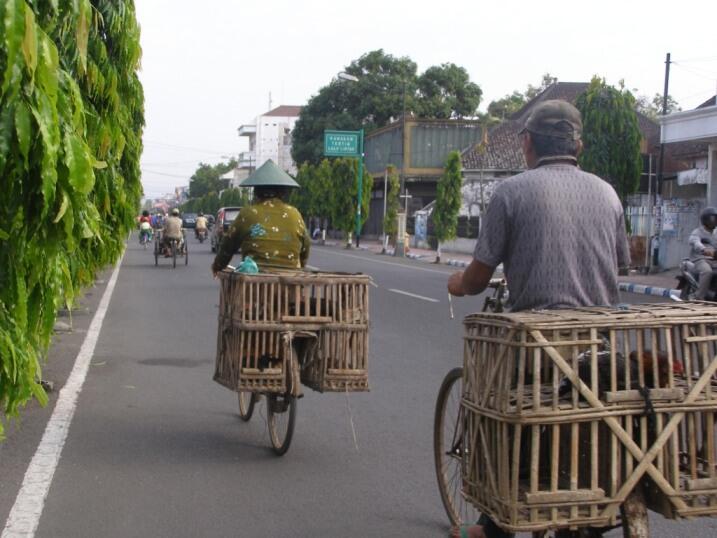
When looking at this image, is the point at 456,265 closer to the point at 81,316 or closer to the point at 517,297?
the point at 81,316

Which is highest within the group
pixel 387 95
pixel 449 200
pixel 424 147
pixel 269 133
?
pixel 269 133

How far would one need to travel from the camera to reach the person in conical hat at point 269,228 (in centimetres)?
668

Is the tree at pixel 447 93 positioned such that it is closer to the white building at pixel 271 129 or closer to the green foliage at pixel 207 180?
the white building at pixel 271 129

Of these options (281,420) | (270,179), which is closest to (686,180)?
(270,179)

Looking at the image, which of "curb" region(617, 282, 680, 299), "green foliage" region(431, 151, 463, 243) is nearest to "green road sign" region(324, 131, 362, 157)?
"green foliage" region(431, 151, 463, 243)

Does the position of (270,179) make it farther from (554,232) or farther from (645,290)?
(645,290)

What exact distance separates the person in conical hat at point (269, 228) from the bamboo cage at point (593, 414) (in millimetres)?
3485

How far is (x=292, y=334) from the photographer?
607 cm

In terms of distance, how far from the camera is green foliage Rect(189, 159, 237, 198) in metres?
144

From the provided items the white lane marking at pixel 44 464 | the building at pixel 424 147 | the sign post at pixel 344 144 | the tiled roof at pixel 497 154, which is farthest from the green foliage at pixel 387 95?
the white lane marking at pixel 44 464

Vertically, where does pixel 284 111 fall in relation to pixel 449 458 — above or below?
above

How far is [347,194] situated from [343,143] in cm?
450

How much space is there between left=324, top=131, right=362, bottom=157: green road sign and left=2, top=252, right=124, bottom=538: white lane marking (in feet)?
129

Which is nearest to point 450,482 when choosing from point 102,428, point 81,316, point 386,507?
point 386,507
